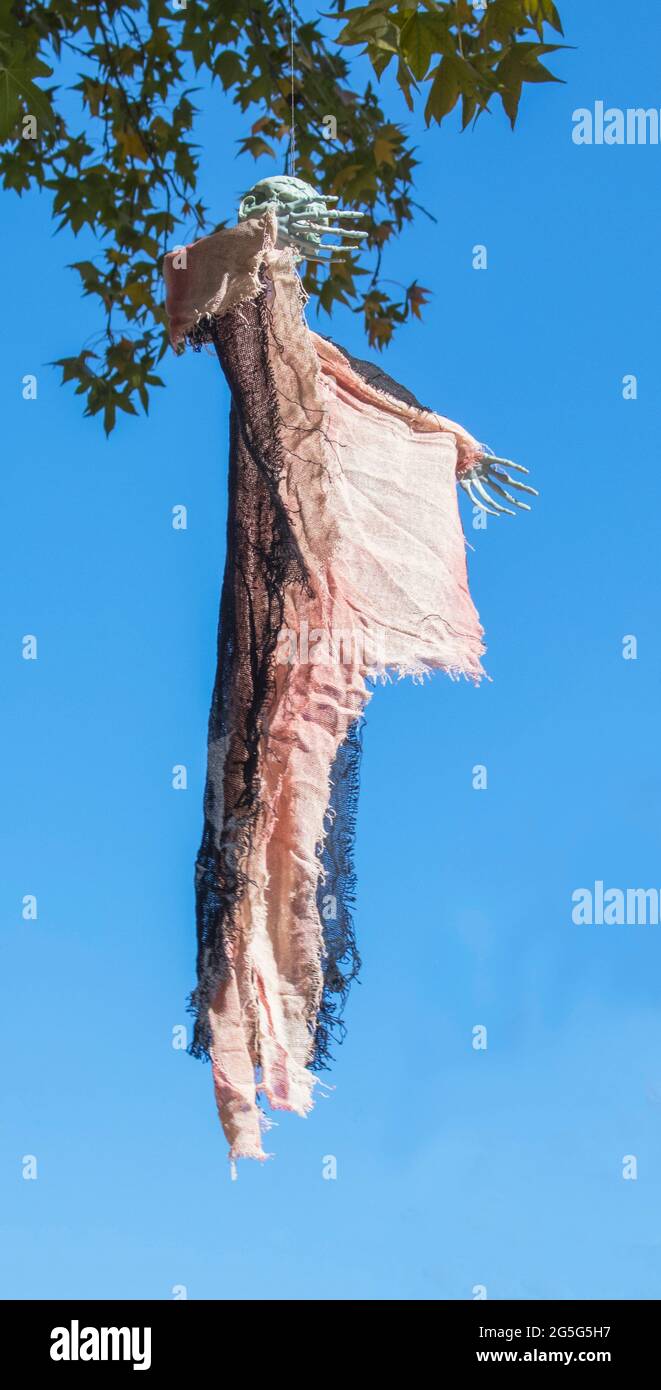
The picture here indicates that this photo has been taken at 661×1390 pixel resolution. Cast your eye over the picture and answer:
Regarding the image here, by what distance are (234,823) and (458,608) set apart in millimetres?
668

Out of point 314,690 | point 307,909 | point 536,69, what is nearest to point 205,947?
point 307,909

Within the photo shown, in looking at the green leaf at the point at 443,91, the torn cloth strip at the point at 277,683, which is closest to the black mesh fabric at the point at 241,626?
the torn cloth strip at the point at 277,683

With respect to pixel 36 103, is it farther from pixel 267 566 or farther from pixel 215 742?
pixel 215 742

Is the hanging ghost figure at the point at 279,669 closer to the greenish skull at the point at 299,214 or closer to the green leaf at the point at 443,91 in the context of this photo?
the greenish skull at the point at 299,214

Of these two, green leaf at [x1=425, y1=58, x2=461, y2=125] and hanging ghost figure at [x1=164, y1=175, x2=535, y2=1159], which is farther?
green leaf at [x1=425, y1=58, x2=461, y2=125]

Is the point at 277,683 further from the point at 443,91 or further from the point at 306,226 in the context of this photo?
the point at 443,91

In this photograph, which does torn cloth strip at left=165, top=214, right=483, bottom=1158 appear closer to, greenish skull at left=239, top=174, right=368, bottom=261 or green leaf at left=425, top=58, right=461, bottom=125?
greenish skull at left=239, top=174, right=368, bottom=261

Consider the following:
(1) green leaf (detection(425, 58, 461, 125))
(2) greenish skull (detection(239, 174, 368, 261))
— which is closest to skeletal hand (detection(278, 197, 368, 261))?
(2) greenish skull (detection(239, 174, 368, 261))

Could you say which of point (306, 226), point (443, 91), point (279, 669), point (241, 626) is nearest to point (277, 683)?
point (279, 669)

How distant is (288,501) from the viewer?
3.07m

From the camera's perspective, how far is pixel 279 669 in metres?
3.04

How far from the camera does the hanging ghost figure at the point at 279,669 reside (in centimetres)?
300

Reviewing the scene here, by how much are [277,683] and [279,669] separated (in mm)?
30

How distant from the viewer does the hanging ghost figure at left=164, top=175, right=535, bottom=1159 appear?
3.00 m
